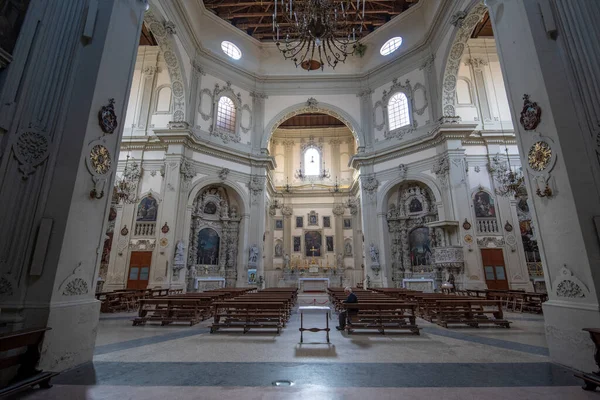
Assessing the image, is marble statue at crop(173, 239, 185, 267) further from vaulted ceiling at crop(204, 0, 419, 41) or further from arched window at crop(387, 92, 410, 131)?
vaulted ceiling at crop(204, 0, 419, 41)

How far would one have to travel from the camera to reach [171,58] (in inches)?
609

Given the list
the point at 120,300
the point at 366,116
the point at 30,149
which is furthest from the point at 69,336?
the point at 366,116

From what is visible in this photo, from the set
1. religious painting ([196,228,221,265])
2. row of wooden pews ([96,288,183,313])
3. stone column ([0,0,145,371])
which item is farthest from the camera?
religious painting ([196,228,221,265])

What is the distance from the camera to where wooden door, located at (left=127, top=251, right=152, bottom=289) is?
14234 millimetres

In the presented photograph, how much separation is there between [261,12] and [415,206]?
17003 mm

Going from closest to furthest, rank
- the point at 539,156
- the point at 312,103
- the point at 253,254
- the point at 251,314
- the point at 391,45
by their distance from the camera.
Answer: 1. the point at 539,156
2. the point at 251,314
3. the point at 253,254
4. the point at 391,45
5. the point at 312,103

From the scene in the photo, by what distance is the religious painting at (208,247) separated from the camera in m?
16.9

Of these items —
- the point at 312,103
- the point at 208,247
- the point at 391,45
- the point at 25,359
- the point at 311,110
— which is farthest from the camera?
the point at 311,110

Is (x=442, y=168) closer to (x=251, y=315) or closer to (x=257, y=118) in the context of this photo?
(x=257, y=118)

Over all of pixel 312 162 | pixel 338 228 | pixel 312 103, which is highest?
pixel 312 103

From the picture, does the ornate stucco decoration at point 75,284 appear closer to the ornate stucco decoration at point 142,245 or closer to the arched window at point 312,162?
the ornate stucco decoration at point 142,245

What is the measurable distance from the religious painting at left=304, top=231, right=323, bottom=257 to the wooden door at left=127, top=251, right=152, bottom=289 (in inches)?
497

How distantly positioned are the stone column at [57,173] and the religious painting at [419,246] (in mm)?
15728

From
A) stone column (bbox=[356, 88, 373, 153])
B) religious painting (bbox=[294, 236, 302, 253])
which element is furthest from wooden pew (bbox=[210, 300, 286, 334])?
religious painting (bbox=[294, 236, 302, 253])
